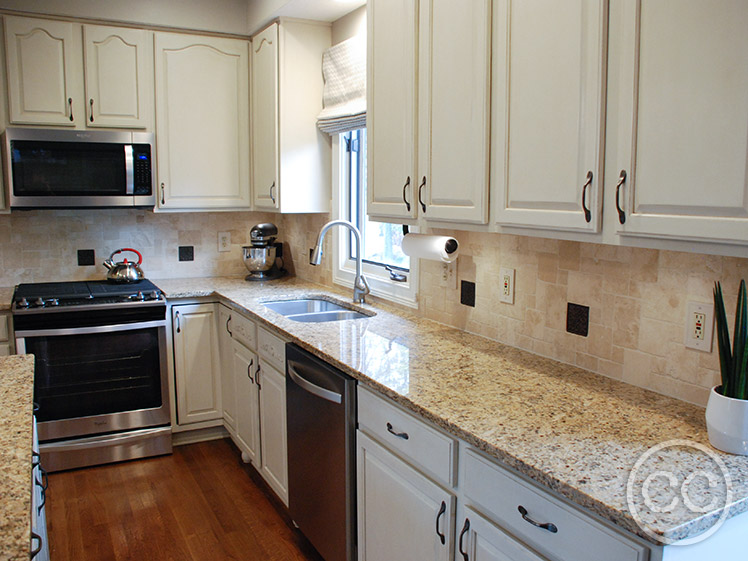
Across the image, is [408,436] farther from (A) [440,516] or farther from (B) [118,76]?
(B) [118,76]

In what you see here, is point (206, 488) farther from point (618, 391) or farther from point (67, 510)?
point (618, 391)

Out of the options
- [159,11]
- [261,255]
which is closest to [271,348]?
[261,255]

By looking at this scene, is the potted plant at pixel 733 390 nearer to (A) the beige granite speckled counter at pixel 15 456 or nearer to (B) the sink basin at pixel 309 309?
(A) the beige granite speckled counter at pixel 15 456

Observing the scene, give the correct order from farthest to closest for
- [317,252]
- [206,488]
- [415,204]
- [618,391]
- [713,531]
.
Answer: [206,488]
[317,252]
[415,204]
[618,391]
[713,531]

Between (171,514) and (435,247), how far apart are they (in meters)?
1.76

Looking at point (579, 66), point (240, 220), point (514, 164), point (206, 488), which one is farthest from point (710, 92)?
point (240, 220)

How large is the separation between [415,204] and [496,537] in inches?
46.1

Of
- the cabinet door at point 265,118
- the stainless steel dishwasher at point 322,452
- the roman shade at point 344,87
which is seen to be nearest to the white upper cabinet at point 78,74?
the cabinet door at point 265,118

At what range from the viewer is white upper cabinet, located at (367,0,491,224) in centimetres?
189

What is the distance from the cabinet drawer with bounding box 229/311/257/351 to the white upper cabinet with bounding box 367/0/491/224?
91 centimetres

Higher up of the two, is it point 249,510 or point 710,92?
point 710,92

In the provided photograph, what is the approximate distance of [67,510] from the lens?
9.71 feet

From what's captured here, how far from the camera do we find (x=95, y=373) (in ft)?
10.9

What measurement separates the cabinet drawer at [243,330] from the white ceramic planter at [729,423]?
2093 millimetres
